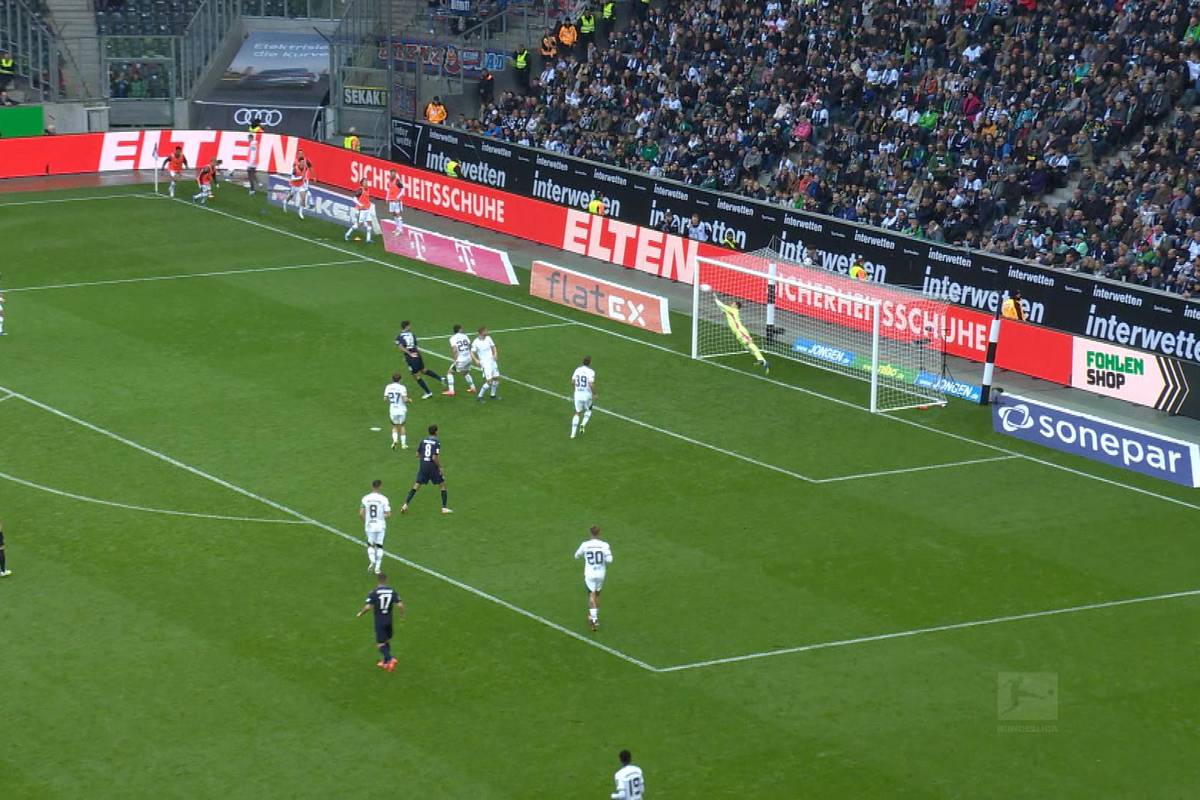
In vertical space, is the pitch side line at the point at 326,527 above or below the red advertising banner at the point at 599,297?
below

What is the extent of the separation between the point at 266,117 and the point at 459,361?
34.0 meters

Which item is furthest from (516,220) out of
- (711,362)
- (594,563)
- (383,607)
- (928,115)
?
(383,607)

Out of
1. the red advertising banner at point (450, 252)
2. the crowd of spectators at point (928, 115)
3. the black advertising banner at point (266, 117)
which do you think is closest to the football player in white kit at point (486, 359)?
the red advertising banner at point (450, 252)

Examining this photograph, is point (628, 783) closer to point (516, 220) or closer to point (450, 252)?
point (450, 252)

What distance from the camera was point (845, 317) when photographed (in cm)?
4709

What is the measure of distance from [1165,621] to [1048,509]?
5.57 metres

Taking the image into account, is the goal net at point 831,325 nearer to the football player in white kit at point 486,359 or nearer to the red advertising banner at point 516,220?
the red advertising banner at point 516,220

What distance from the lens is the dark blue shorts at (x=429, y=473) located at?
117ft

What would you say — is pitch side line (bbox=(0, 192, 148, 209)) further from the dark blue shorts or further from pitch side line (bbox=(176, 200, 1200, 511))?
the dark blue shorts

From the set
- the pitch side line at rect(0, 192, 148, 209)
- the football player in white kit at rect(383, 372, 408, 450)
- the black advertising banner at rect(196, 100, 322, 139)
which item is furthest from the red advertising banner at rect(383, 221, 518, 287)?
the black advertising banner at rect(196, 100, 322, 139)

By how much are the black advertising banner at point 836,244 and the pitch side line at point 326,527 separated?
19.4 m

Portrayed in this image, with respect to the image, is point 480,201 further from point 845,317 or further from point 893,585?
point 893,585

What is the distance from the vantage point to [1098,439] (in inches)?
1565

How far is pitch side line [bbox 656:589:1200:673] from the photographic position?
29.8m
